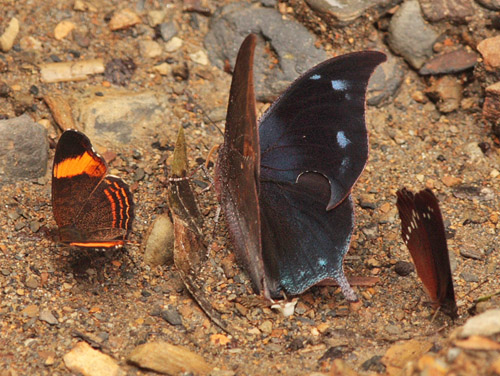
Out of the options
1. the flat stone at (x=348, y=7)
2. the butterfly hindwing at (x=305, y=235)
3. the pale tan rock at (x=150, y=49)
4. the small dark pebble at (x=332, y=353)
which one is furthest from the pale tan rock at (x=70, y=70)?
the small dark pebble at (x=332, y=353)

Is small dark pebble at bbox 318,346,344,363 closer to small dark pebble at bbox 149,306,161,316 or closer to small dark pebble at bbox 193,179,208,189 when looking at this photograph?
small dark pebble at bbox 149,306,161,316

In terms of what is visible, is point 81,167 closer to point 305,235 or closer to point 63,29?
point 305,235

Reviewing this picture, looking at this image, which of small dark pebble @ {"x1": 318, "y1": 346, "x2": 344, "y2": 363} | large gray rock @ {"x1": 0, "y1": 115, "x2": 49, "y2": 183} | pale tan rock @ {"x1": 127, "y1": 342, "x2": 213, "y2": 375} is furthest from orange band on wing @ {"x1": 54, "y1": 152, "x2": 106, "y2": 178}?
small dark pebble @ {"x1": 318, "y1": 346, "x2": 344, "y2": 363}

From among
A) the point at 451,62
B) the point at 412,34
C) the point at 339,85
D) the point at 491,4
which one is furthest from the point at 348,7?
the point at 339,85

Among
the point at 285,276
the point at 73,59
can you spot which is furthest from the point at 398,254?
the point at 73,59

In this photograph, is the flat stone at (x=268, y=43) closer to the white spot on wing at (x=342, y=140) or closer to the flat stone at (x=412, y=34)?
the flat stone at (x=412, y=34)

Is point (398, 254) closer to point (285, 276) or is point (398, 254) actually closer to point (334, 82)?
point (285, 276)
